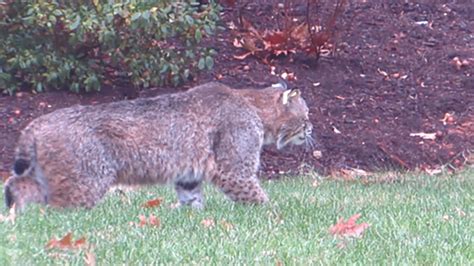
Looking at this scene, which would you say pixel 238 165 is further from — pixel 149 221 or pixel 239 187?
pixel 149 221

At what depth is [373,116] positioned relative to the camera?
513 inches

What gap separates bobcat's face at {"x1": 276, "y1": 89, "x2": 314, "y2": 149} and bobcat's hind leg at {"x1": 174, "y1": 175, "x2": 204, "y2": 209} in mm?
870

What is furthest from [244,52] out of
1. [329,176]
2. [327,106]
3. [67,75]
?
[329,176]

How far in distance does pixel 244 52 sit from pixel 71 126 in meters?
7.02

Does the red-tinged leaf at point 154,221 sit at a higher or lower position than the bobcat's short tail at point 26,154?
lower

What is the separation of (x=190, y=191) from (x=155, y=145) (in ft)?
2.04

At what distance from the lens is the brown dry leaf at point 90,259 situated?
5906mm

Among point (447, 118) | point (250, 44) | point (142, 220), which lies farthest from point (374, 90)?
point (142, 220)

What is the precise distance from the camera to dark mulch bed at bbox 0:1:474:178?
12.0m

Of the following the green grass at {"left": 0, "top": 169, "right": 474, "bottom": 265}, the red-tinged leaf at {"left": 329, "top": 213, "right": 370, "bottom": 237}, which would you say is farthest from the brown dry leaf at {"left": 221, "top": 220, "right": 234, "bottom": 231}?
the red-tinged leaf at {"left": 329, "top": 213, "right": 370, "bottom": 237}

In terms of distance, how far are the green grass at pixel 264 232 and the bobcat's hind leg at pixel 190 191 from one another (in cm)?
14

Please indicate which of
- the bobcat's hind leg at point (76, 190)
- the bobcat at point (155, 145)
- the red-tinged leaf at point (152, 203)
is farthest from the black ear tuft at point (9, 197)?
the red-tinged leaf at point (152, 203)

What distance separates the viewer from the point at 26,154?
7.91m

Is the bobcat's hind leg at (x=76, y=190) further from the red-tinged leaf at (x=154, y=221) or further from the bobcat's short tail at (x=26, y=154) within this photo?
the red-tinged leaf at (x=154, y=221)
